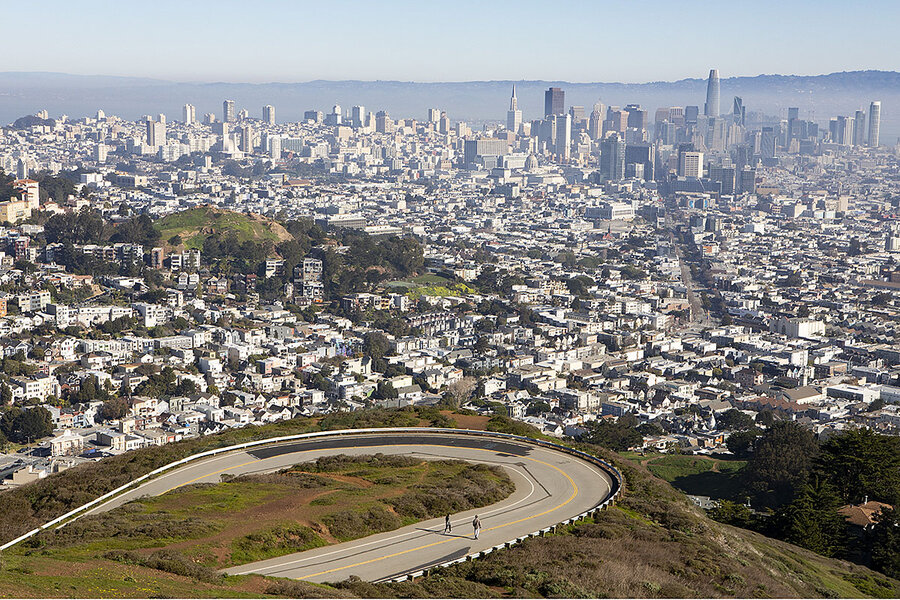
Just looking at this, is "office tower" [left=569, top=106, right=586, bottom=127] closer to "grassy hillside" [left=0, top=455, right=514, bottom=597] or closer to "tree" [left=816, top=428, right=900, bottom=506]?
"tree" [left=816, top=428, right=900, bottom=506]

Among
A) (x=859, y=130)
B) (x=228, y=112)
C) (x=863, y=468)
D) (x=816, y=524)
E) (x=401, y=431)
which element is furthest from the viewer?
(x=859, y=130)

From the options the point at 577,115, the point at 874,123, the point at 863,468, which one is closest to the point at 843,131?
the point at 874,123

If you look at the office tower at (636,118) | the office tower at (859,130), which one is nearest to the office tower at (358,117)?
the office tower at (636,118)

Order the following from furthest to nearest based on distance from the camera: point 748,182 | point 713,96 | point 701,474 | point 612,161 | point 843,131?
1. point 713,96
2. point 843,131
3. point 612,161
4. point 748,182
5. point 701,474

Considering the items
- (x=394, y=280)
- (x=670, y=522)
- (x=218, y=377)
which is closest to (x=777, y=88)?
(x=394, y=280)

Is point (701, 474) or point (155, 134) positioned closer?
point (701, 474)

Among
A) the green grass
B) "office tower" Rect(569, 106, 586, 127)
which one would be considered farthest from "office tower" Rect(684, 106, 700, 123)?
the green grass

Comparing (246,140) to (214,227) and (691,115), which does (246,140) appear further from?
(691,115)
